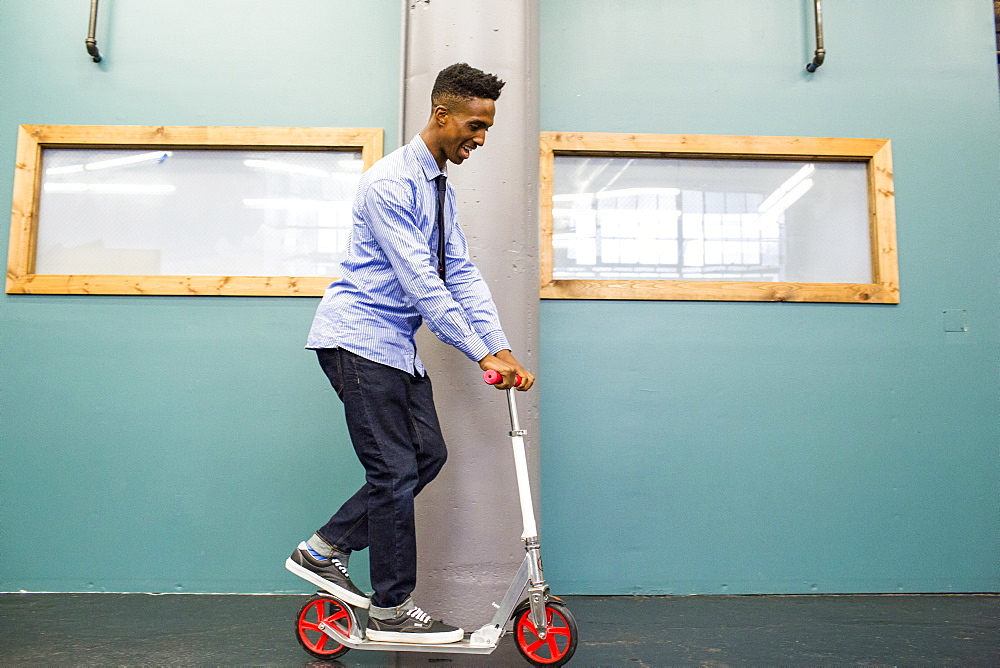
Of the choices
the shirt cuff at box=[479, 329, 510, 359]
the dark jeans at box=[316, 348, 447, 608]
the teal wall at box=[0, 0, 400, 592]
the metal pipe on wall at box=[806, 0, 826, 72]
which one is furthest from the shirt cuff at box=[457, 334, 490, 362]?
the metal pipe on wall at box=[806, 0, 826, 72]

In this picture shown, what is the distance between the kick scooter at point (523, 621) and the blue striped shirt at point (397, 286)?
0.68ft

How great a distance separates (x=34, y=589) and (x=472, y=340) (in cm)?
227

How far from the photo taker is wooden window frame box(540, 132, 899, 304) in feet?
10.0

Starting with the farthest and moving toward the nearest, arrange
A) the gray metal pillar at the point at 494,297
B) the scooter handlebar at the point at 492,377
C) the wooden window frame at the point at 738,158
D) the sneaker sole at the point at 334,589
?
the wooden window frame at the point at 738,158
the gray metal pillar at the point at 494,297
the sneaker sole at the point at 334,589
the scooter handlebar at the point at 492,377

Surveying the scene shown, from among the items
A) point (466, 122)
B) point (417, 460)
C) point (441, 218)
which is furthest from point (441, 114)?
point (417, 460)

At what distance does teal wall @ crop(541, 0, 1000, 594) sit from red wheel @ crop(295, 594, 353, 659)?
107 cm

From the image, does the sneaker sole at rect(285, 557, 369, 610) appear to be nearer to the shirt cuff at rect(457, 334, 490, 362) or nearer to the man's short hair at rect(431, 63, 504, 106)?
the shirt cuff at rect(457, 334, 490, 362)

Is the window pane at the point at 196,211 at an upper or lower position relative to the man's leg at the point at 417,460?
upper

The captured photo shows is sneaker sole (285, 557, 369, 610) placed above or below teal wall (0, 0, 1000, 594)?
below

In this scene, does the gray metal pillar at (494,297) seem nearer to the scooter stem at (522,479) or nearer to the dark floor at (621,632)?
the dark floor at (621,632)

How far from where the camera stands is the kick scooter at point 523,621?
192 cm

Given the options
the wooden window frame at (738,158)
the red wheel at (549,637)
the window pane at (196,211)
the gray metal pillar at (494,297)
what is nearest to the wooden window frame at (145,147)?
the window pane at (196,211)

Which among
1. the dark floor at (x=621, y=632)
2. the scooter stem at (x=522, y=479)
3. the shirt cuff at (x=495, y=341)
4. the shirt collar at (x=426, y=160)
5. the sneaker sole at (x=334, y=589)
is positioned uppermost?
the shirt collar at (x=426, y=160)

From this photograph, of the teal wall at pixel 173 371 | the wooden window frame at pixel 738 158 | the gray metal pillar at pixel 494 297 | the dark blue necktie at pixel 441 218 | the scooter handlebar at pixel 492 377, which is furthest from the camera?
the wooden window frame at pixel 738 158
